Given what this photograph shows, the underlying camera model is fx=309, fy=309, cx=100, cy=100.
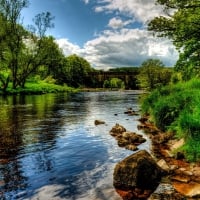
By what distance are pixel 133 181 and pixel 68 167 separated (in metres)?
2.68

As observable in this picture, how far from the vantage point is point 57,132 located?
1733 centimetres

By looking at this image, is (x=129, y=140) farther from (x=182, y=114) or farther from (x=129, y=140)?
(x=182, y=114)

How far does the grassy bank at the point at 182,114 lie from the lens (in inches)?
424

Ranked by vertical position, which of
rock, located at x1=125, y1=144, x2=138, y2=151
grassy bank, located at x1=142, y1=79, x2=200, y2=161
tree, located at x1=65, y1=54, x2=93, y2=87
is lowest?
rock, located at x1=125, y1=144, x2=138, y2=151

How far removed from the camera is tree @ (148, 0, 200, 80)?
19172 millimetres

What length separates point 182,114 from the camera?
496 inches

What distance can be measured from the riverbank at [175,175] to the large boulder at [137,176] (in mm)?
258

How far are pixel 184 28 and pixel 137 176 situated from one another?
13067mm

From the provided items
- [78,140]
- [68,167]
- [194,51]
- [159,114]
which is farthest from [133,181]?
[194,51]

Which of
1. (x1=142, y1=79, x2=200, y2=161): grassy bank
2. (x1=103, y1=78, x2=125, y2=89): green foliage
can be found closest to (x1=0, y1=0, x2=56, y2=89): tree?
(x1=142, y1=79, x2=200, y2=161): grassy bank

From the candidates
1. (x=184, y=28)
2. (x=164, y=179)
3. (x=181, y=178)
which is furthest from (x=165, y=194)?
(x=184, y=28)

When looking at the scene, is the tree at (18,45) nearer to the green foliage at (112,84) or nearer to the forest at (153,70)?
the forest at (153,70)

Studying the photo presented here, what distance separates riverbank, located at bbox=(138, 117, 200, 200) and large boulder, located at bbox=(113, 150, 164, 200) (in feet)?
0.85

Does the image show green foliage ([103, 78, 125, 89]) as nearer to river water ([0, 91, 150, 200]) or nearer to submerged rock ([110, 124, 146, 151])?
river water ([0, 91, 150, 200])
